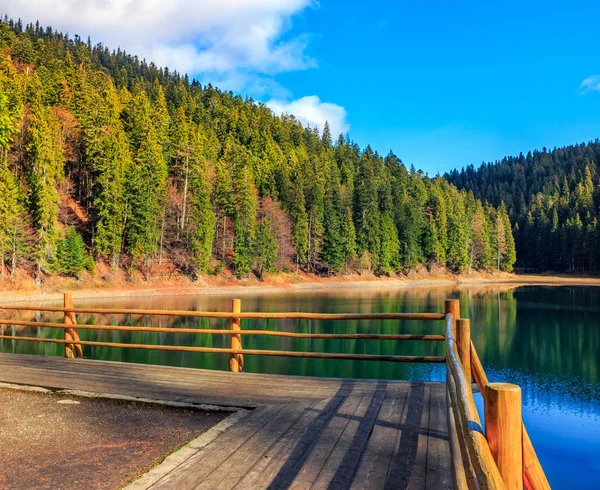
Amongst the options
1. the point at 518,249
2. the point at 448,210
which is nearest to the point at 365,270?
the point at 448,210

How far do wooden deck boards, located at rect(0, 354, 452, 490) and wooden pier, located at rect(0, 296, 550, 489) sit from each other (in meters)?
0.01

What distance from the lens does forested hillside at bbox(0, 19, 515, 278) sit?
43.0m

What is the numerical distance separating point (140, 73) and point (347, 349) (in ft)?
416

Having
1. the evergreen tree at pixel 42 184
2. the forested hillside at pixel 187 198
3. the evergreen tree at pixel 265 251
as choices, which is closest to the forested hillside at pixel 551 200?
the forested hillside at pixel 187 198

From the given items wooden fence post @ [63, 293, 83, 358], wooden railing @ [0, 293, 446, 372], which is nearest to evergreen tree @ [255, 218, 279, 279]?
wooden railing @ [0, 293, 446, 372]

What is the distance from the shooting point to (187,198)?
56875 mm

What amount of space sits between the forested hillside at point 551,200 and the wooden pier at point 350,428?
94.6 meters

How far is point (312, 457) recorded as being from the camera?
3.96 metres

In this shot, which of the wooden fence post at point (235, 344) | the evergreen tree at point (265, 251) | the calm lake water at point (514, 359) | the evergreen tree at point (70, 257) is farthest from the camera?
the evergreen tree at point (265, 251)

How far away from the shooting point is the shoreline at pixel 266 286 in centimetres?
3825

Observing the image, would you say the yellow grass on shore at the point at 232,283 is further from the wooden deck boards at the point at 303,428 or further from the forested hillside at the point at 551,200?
the wooden deck boards at the point at 303,428

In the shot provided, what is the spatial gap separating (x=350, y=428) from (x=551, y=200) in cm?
14057

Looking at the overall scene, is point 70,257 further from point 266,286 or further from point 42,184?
point 266,286

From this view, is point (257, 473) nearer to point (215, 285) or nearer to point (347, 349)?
point (347, 349)
